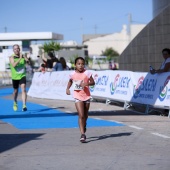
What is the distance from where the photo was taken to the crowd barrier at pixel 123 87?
1580 centimetres

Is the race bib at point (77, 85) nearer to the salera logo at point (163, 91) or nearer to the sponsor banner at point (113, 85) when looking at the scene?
the salera logo at point (163, 91)

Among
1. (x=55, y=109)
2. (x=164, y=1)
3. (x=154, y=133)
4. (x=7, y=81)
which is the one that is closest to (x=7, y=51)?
(x=7, y=81)

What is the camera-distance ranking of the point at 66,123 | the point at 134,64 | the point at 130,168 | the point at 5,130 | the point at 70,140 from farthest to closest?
the point at 134,64 < the point at 66,123 < the point at 5,130 < the point at 70,140 < the point at 130,168

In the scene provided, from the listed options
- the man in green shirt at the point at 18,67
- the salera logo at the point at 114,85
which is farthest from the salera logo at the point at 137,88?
the man in green shirt at the point at 18,67

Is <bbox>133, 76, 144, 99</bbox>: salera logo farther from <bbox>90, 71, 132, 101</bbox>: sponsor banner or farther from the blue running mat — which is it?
the blue running mat

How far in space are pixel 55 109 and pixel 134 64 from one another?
8390 mm

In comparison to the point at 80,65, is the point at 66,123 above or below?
below

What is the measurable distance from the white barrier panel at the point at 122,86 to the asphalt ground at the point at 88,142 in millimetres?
572

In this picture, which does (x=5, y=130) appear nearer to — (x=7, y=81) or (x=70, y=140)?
(x=70, y=140)

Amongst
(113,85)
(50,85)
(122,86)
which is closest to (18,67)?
(122,86)

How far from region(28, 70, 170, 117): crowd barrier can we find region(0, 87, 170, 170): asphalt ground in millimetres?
531

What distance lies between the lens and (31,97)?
25406mm

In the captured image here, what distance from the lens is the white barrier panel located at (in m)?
15.8

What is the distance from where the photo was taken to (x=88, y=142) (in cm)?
1065
